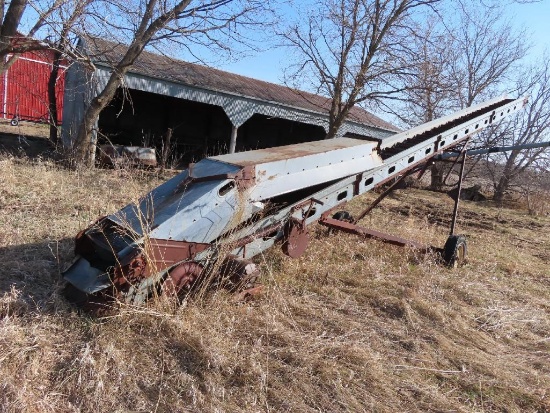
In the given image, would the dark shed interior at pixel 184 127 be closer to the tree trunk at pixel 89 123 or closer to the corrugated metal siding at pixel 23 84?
the tree trunk at pixel 89 123

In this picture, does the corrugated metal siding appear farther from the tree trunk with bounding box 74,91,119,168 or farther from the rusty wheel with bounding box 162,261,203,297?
the rusty wheel with bounding box 162,261,203,297

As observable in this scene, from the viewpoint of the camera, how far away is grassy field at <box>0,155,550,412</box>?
2.52 metres

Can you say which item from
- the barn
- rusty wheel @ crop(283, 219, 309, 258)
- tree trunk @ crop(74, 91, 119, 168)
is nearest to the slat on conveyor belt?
rusty wheel @ crop(283, 219, 309, 258)

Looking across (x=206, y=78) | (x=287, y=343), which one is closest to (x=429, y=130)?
(x=287, y=343)

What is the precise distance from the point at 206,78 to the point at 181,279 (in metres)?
11.4

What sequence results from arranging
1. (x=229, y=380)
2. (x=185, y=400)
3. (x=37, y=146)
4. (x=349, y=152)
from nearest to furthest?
(x=185, y=400)
(x=229, y=380)
(x=349, y=152)
(x=37, y=146)

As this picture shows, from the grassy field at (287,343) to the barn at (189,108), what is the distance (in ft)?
22.1

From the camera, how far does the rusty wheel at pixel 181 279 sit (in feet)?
10.2

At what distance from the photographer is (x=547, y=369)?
3.38 m

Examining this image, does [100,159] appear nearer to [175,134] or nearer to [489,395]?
[175,134]

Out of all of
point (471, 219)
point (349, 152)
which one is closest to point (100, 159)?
point (349, 152)

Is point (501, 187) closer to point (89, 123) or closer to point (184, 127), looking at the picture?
point (184, 127)

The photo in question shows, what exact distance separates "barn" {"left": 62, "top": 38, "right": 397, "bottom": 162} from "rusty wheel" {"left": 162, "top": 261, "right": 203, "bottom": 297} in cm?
736

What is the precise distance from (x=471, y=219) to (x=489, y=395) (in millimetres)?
10420
